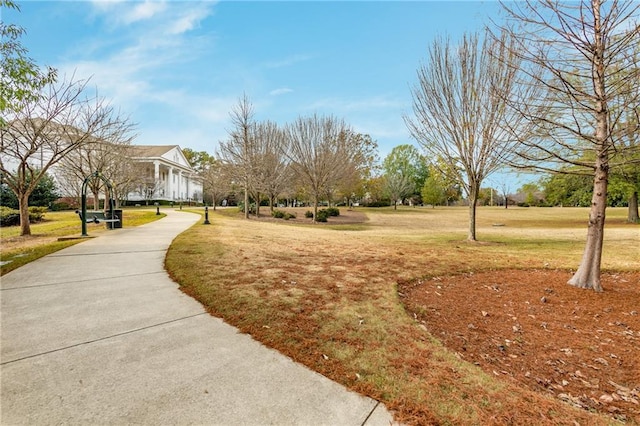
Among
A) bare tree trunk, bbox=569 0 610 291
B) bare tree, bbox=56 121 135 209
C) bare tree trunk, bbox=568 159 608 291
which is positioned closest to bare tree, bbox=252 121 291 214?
bare tree, bbox=56 121 135 209

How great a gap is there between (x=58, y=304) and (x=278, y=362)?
3.23m

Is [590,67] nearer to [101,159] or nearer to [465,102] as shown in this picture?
[465,102]

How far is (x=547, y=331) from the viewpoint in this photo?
142 inches

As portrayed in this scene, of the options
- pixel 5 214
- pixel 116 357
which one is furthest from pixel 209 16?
pixel 5 214

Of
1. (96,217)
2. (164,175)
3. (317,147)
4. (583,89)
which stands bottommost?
(96,217)

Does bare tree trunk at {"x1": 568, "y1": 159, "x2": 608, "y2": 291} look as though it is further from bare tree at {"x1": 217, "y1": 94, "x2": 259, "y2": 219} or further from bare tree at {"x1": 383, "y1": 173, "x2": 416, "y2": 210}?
bare tree at {"x1": 383, "y1": 173, "x2": 416, "y2": 210}

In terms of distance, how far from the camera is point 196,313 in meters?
3.61

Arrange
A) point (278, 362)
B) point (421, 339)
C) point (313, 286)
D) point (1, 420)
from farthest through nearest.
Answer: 1. point (313, 286)
2. point (421, 339)
3. point (278, 362)
4. point (1, 420)

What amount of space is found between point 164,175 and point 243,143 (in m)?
29.6

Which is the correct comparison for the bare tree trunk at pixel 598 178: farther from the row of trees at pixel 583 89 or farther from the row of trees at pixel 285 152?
the row of trees at pixel 285 152

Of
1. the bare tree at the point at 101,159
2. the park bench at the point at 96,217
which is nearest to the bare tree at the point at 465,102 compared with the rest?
the park bench at the point at 96,217

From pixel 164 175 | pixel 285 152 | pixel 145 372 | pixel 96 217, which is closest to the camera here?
pixel 145 372

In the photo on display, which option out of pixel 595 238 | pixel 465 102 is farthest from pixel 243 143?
pixel 595 238

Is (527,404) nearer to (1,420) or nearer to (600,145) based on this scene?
(1,420)
